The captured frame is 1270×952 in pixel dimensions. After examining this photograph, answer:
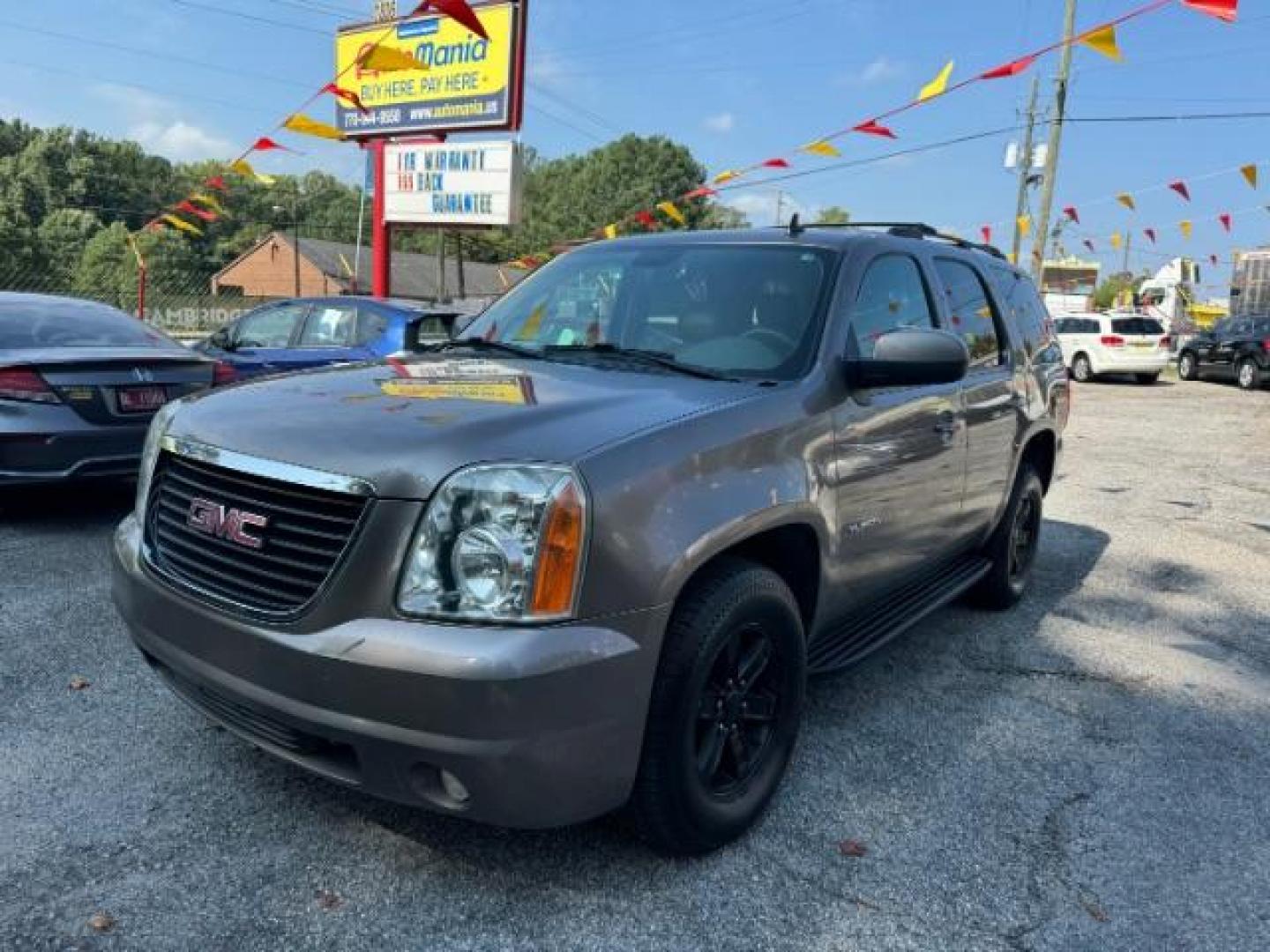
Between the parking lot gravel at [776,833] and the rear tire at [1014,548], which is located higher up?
the rear tire at [1014,548]

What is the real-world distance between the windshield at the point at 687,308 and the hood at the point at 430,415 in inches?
11.3

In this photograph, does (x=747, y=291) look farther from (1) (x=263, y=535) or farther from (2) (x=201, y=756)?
(2) (x=201, y=756)

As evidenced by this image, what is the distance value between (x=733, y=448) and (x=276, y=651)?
124 centimetres

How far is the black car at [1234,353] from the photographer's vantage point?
21.9 meters

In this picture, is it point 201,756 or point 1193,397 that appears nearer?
point 201,756

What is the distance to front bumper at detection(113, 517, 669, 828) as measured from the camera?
2047mm

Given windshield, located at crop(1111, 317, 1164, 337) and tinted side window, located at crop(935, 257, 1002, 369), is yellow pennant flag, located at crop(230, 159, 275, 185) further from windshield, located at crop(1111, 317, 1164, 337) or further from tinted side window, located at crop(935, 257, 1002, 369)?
windshield, located at crop(1111, 317, 1164, 337)

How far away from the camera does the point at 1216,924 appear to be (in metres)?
2.48

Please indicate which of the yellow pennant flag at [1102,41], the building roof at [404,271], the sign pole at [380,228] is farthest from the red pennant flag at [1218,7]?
the building roof at [404,271]

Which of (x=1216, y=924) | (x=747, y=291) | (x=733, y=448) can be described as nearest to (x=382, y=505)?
(x=733, y=448)

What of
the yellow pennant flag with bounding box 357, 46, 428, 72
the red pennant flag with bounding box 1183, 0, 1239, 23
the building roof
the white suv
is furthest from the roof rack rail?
the building roof

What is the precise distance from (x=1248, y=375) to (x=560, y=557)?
981 inches

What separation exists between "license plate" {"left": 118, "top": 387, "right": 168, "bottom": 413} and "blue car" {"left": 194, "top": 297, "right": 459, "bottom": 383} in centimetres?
158

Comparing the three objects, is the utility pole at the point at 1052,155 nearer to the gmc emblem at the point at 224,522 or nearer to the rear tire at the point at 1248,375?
the rear tire at the point at 1248,375
